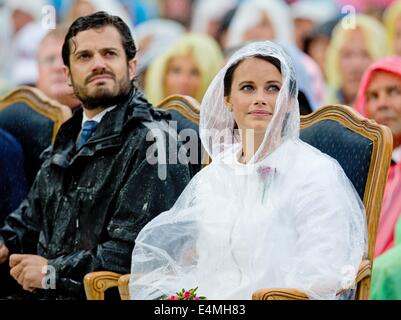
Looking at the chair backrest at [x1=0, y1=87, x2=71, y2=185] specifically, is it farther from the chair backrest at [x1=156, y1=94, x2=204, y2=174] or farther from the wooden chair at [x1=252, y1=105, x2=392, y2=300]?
the wooden chair at [x1=252, y1=105, x2=392, y2=300]

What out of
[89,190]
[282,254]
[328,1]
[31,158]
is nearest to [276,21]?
[328,1]

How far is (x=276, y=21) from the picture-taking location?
560 centimetres

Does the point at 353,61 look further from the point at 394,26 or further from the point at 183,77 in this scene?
the point at 183,77

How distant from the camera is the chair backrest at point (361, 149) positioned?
3191 mm

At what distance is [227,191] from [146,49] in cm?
246

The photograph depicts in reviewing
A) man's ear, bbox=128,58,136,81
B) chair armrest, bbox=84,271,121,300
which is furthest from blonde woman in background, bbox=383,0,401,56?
chair armrest, bbox=84,271,121,300

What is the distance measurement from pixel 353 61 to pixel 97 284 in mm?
2150

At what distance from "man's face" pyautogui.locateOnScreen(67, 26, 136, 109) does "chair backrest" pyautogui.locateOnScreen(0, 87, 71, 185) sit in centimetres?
45

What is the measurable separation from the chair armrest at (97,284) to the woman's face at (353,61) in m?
2.01

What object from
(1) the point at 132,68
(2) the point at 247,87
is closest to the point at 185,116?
(1) the point at 132,68

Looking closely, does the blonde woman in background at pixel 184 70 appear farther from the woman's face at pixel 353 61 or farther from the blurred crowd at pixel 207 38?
the woman's face at pixel 353 61

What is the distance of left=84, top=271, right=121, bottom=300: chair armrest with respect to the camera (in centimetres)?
325
